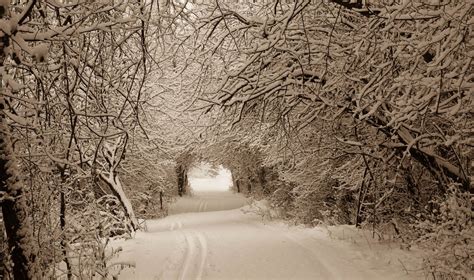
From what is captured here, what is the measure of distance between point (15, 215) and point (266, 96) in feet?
15.4

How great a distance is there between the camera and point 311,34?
353 inches

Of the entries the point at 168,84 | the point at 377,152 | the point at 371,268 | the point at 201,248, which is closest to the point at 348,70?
the point at 377,152

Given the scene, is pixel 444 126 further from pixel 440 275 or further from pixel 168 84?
pixel 168 84

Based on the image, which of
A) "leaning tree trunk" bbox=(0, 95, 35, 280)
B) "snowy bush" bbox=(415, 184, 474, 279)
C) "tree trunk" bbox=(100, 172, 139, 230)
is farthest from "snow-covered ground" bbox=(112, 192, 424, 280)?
"leaning tree trunk" bbox=(0, 95, 35, 280)

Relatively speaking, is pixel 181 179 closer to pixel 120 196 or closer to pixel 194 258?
pixel 120 196

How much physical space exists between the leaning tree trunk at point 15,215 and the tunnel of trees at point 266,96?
0.01m

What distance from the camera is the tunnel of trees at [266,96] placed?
180 inches

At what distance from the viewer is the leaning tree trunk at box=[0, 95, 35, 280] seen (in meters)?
5.29

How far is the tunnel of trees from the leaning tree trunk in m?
0.01

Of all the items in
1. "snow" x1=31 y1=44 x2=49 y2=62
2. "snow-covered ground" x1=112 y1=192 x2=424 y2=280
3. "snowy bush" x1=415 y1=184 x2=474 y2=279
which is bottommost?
"snow-covered ground" x1=112 y1=192 x2=424 y2=280

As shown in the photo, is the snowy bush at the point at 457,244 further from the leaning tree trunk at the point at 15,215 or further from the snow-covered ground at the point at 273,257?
the leaning tree trunk at the point at 15,215

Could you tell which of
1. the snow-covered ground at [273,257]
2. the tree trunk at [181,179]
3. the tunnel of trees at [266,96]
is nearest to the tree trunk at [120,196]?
the tunnel of trees at [266,96]

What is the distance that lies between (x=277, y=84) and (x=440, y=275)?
4.02 m

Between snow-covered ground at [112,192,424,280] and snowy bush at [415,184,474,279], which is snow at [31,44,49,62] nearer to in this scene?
snowy bush at [415,184,474,279]
